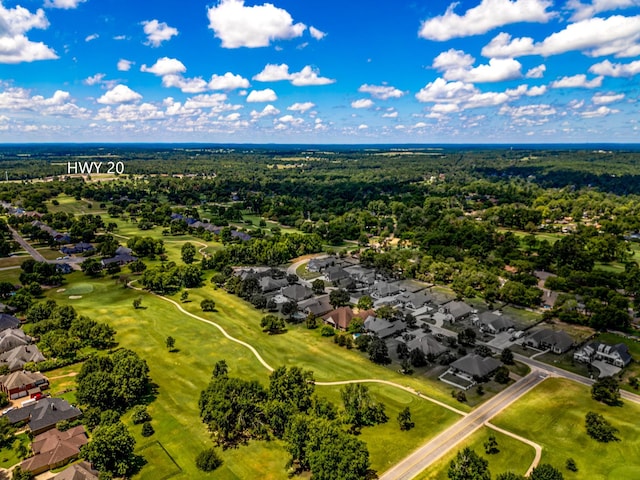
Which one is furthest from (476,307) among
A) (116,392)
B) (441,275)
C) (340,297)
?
(116,392)

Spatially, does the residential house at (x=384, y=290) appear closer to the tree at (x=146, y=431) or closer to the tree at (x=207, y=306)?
the tree at (x=207, y=306)

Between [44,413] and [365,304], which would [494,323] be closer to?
[365,304]

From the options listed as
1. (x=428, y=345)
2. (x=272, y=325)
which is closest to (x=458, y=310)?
(x=428, y=345)

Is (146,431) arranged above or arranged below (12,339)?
below

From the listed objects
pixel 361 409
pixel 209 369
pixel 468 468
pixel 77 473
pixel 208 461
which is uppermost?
pixel 77 473

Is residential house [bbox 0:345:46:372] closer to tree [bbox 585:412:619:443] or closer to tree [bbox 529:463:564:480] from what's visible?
tree [bbox 529:463:564:480]

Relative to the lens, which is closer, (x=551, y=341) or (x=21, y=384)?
(x=21, y=384)

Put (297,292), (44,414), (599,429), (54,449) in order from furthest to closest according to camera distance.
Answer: (297,292) → (44,414) → (599,429) → (54,449)

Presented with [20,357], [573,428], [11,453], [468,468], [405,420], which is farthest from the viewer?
[20,357]
